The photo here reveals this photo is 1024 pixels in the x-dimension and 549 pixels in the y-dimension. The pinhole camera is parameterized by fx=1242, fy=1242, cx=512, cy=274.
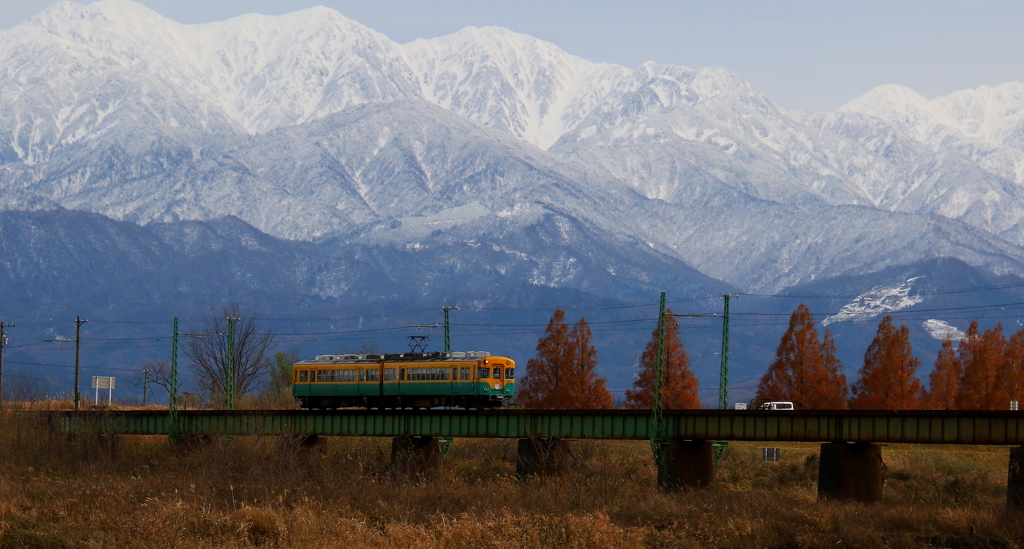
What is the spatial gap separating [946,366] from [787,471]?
51.5 m

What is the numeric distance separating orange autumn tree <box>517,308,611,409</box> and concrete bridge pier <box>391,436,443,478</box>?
29378mm

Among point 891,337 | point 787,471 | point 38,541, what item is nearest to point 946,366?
point 891,337

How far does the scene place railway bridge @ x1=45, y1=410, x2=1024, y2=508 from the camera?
2589 inches

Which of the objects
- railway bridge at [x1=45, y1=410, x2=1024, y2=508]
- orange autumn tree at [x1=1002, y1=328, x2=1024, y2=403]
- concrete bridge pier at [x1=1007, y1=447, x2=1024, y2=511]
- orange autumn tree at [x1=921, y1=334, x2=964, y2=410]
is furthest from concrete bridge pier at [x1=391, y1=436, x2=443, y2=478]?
orange autumn tree at [x1=921, y1=334, x2=964, y2=410]

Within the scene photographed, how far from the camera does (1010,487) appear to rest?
6394cm

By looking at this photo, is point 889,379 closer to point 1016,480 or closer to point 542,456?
point 542,456

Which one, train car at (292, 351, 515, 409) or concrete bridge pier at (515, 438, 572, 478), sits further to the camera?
train car at (292, 351, 515, 409)

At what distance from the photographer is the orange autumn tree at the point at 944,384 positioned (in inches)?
4883

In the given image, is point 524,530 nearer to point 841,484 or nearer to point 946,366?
point 841,484

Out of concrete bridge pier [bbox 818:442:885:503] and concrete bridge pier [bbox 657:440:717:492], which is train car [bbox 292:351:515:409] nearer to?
concrete bridge pier [bbox 657:440:717:492]

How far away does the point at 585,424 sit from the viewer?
7769 cm

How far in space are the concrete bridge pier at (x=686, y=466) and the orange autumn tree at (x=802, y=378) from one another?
35929mm

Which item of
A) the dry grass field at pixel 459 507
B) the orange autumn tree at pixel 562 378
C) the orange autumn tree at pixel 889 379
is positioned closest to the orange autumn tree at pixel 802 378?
the orange autumn tree at pixel 889 379

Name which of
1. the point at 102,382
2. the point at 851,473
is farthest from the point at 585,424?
the point at 102,382
